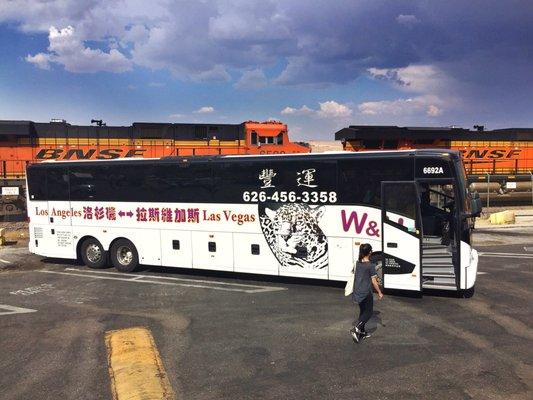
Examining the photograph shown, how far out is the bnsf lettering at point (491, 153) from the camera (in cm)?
3008

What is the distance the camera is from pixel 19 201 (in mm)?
23719

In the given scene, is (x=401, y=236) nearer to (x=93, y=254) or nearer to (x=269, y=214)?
(x=269, y=214)

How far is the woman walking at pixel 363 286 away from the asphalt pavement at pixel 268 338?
0.27 m

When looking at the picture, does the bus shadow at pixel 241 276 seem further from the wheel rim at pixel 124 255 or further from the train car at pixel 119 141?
the train car at pixel 119 141

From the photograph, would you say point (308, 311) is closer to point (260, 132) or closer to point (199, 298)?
point (199, 298)

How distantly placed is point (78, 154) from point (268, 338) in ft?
66.6

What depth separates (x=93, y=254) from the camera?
14.3 m

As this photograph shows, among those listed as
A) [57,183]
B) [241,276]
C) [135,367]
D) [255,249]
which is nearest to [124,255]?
[57,183]

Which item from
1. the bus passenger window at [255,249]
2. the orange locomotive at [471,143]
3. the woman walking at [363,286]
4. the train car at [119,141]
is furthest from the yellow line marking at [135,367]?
the orange locomotive at [471,143]

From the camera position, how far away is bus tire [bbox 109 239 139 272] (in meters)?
13.6

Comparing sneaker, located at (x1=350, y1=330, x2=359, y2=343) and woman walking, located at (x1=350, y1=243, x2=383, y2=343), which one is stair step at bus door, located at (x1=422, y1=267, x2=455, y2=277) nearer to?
woman walking, located at (x1=350, y1=243, x2=383, y2=343)

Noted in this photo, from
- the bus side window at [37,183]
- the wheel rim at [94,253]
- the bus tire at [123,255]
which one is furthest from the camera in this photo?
the bus side window at [37,183]

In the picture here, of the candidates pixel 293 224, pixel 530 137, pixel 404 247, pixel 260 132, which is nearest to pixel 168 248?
pixel 293 224

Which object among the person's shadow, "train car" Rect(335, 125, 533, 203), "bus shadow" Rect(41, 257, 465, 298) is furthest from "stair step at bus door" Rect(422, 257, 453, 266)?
"train car" Rect(335, 125, 533, 203)
